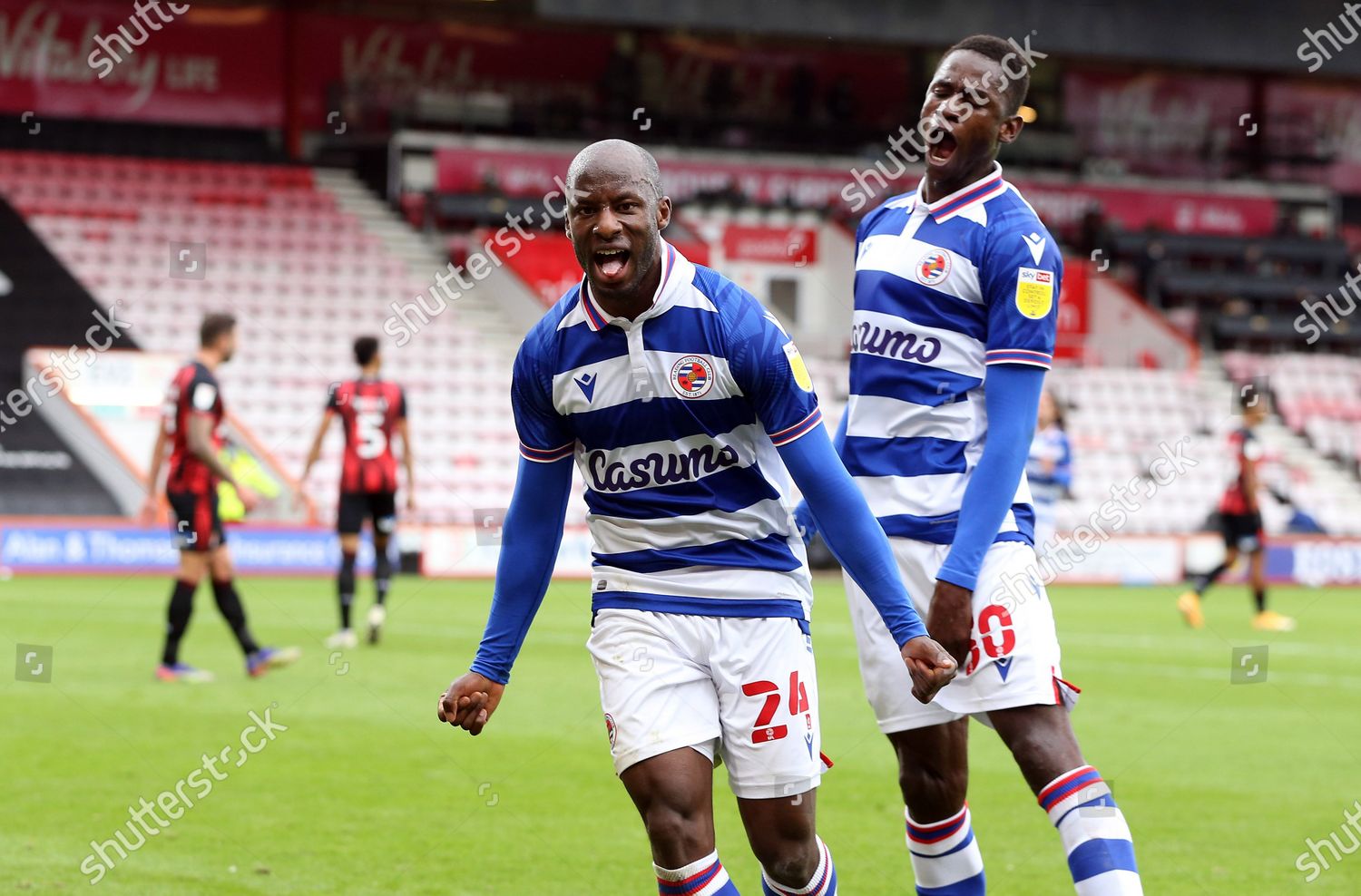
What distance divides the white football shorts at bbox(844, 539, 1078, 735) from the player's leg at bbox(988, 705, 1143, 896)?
0.23ft

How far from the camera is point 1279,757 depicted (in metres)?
9.41

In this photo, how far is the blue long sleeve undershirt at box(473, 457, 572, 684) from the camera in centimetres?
442

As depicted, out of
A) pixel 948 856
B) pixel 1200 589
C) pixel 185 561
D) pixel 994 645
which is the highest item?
pixel 994 645

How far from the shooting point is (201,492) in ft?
36.9

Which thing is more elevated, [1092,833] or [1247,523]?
[1092,833]

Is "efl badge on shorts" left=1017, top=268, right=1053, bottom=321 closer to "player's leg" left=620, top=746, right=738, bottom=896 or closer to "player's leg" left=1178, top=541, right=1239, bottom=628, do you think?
"player's leg" left=620, top=746, right=738, bottom=896

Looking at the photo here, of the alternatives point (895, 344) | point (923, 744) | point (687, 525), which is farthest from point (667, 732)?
point (895, 344)

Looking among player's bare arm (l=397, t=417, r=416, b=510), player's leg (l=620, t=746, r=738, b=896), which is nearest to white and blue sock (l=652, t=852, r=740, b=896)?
player's leg (l=620, t=746, r=738, b=896)

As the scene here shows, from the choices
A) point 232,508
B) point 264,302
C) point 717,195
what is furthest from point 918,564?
point 717,195

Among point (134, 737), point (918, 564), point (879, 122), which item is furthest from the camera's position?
point (879, 122)

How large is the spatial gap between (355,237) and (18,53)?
6032mm

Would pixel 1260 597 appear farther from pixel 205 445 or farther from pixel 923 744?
pixel 923 744

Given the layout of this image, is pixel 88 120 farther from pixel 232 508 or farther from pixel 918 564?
pixel 918 564

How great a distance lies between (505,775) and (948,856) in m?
3.81
